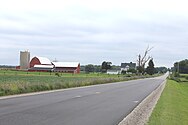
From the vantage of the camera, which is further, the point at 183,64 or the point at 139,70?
the point at 183,64

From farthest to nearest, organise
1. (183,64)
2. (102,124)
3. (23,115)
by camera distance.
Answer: (183,64) < (23,115) < (102,124)

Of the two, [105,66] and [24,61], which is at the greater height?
[24,61]

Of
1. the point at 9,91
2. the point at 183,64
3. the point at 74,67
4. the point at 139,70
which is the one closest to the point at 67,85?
the point at 9,91

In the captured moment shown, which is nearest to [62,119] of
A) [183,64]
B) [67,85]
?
[67,85]

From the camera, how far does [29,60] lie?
142m

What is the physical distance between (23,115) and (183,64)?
6471 inches

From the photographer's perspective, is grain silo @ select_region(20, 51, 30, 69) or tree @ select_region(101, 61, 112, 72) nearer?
grain silo @ select_region(20, 51, 30, 69)

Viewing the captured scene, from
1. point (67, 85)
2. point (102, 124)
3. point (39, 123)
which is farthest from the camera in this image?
point (67, 85)

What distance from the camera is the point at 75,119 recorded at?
13.1 meters

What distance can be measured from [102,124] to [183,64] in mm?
164450

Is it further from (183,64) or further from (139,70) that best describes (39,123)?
(183,64)

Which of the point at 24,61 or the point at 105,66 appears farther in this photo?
the point at 105,66

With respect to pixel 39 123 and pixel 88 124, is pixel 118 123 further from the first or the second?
pixel 39 123

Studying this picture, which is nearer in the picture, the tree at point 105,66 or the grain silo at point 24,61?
the grain silo at point 24,61
